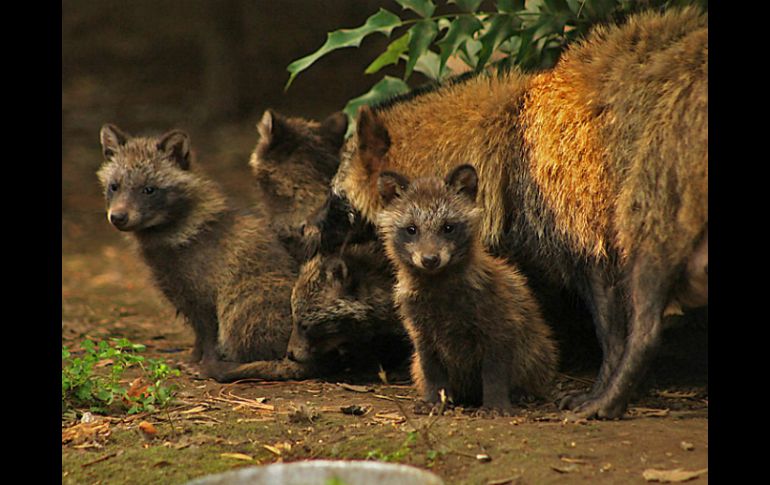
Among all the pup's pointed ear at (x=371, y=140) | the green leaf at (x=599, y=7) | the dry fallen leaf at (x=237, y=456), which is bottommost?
the dry fallen leaf at (x=237, y=456)

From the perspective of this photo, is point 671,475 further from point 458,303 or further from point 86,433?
point 86,433

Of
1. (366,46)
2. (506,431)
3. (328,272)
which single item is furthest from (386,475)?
(366,46)

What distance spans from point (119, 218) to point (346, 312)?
1.51 m

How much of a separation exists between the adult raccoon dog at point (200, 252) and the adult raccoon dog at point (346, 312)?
29cm

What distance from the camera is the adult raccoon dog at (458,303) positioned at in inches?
202

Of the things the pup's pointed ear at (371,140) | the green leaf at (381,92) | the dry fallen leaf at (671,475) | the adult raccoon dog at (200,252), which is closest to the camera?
the dry fallen leaf at (671,475)

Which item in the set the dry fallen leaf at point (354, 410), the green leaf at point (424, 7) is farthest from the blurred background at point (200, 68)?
the dry fallen leaf at point (354, 410)

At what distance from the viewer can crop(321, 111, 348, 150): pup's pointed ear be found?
7.22 metres

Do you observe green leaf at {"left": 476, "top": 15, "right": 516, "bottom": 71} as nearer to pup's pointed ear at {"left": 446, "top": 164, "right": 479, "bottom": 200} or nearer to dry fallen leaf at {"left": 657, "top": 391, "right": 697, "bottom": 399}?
pup's pointed ear at {"left": 446, "top": 164, "right": 479, "bottom": 200}

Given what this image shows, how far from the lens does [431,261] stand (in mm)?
4965

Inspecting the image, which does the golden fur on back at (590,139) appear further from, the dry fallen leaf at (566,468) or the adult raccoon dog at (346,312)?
the dry fallen leaf at (566,468)

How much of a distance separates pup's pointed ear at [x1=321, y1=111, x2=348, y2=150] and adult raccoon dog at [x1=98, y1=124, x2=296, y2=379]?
3.18ft

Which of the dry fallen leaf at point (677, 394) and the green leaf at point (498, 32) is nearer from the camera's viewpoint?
the dry fallen leaf at point (677, 394)

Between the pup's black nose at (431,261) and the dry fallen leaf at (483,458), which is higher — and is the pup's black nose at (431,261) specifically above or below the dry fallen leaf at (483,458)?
above
